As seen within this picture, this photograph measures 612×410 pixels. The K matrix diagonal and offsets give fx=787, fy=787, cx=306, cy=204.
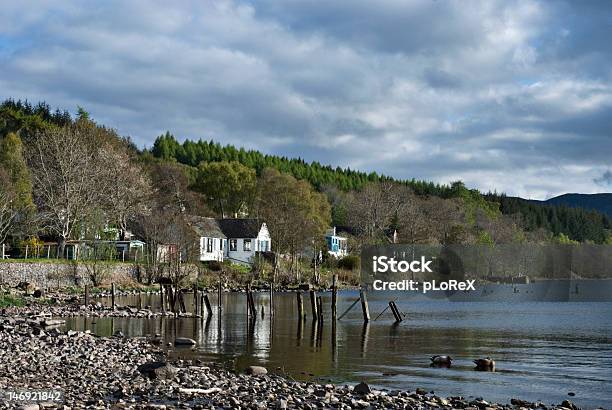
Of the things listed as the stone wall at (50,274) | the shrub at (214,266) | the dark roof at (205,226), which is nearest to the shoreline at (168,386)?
the stone wall at (50,274)

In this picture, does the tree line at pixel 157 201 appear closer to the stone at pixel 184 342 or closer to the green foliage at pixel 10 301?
the green foliage at pixel 10 301

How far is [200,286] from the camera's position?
279ft

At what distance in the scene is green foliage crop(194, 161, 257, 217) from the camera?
12112cm

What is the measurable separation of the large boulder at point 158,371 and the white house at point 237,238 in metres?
79.7

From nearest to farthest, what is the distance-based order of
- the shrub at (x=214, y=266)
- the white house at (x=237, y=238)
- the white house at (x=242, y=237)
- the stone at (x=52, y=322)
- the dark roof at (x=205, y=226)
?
1. the stone at (x=52, y=322)
2. the shrub at (x=214, y=266)
3. the dark roof at (x=205, y=226)
4. the white house at (x=237, y=238)
5. the white house at (x=242, y=237)

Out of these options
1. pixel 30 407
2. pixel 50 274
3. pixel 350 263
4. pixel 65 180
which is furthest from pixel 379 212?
pixel 30 407

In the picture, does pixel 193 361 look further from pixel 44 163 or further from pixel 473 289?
pixel 473 289

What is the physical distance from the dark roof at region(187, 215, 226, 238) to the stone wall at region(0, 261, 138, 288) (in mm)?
23022

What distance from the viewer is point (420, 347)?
3828cm

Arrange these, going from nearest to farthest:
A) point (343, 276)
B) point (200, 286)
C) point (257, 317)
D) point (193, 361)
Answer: point (193, 361) → point (257, 317) → point (200, 286) → point (343, 276)

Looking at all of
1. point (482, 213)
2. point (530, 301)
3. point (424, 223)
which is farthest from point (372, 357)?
point (482, 213)

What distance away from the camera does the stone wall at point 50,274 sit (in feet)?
205

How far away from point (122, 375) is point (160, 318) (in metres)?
26.1

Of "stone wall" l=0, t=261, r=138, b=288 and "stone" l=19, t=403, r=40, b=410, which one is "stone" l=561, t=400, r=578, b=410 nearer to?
"stone" l=19, t=403, r=40, b=410
